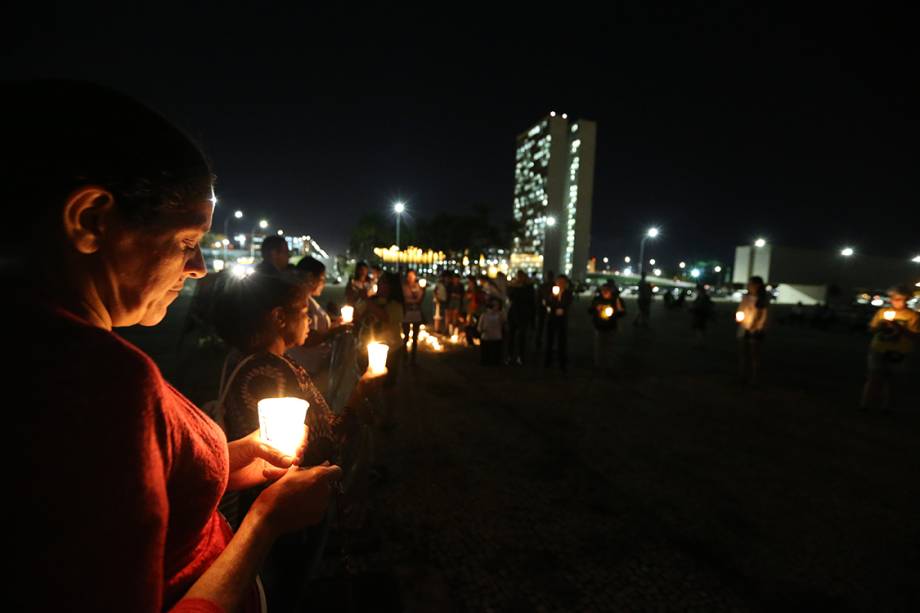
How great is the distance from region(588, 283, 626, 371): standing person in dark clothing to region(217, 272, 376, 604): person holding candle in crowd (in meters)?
7.68

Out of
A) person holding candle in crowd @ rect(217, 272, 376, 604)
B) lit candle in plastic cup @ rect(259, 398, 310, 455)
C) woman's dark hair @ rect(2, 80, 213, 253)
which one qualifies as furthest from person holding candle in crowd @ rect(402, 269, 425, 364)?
woman's dark hair @ rect(2, 80, 213, 253)

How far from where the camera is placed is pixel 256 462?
1659 millimetres

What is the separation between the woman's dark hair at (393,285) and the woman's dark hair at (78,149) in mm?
6580

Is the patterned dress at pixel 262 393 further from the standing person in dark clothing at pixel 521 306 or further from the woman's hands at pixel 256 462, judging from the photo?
the standing person in dark clothing at pixel 521 306

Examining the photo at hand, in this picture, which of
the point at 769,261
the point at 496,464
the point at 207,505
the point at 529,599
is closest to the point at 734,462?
the point at 496,464

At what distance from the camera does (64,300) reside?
77 cm

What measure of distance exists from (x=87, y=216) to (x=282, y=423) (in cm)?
109

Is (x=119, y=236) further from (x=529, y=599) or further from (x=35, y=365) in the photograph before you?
(x=529, y=599)

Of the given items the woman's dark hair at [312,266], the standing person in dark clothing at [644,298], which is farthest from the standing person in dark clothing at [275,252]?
the standing person in dark clothing at [644,298]

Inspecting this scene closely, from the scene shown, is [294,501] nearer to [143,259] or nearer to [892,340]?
[143,259]

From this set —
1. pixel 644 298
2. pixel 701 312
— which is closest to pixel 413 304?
pixel 701 312

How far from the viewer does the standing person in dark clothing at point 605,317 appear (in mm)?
9469

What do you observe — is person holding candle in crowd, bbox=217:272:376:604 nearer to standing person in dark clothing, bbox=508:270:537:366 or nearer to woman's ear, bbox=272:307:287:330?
woman's ear, bbox=272:307:287:330

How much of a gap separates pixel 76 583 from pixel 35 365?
0.29 metres
